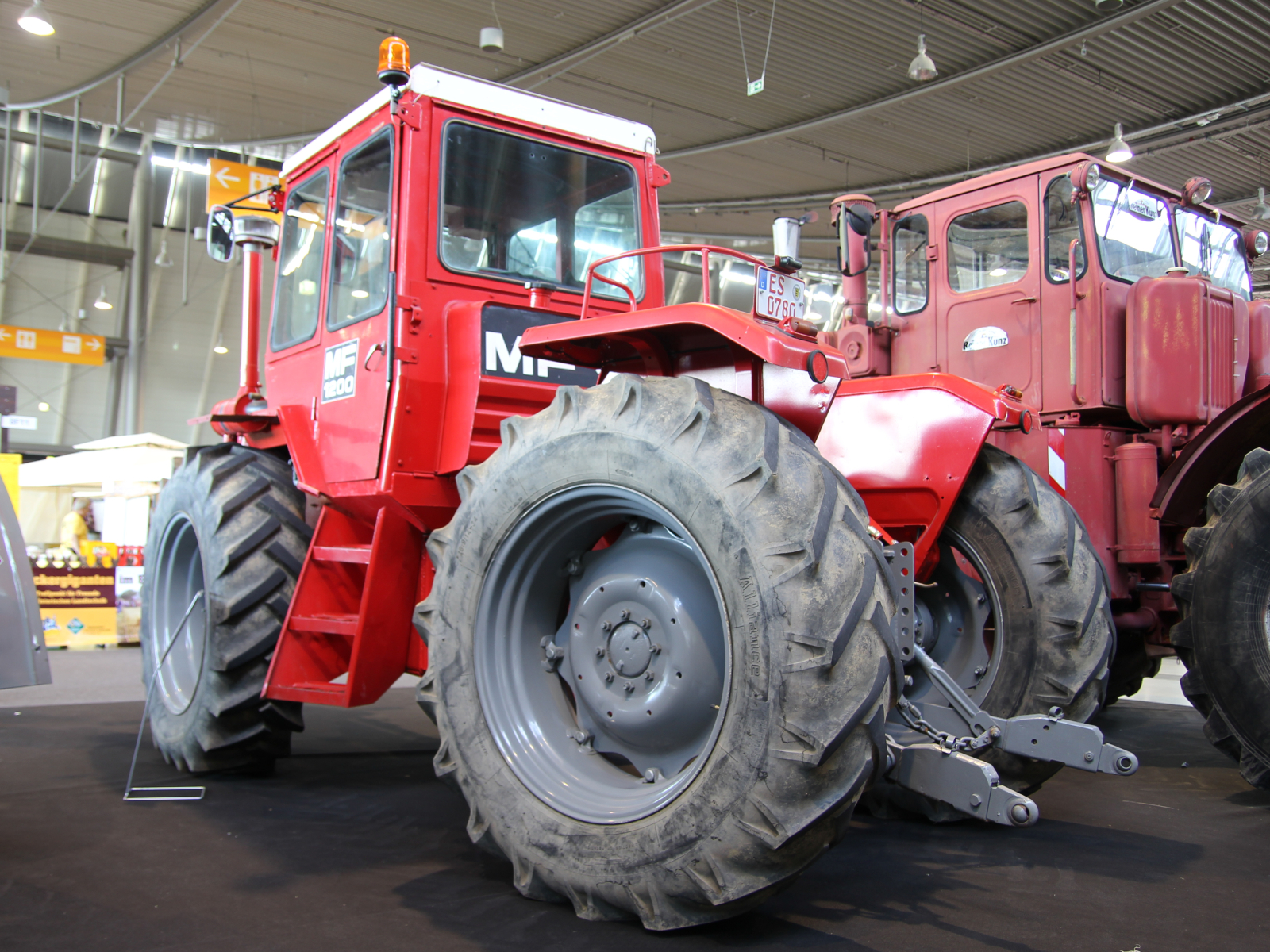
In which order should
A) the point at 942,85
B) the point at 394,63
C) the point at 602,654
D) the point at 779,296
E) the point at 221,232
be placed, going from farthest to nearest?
the point at 942,85
the point at 221,232
the point at 394,63
the point at 779,296
the point at 602,654

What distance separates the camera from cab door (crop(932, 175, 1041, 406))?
5.91 metres

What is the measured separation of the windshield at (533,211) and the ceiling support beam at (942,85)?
8.32 metres

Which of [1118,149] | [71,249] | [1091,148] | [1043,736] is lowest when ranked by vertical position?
[1043,736]

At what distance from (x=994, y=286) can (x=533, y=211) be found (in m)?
3.22

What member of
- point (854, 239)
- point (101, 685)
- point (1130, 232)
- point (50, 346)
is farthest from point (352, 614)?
point (50, 346)

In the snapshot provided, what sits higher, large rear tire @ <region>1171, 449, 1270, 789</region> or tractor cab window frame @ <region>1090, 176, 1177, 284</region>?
tractor cab window frame @ <region>1090, 176, 1177, 284</region>

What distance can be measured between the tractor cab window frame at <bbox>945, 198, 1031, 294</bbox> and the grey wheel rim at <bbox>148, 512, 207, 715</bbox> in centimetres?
478

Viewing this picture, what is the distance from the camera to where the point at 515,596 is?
117 inches

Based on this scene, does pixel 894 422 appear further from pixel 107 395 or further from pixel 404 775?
pixel 107 395

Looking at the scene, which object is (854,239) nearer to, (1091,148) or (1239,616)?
(1239,616)

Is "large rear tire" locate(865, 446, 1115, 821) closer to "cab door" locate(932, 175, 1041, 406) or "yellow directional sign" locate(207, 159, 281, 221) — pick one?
"cab door" locate(932, 175, 1041, 406)

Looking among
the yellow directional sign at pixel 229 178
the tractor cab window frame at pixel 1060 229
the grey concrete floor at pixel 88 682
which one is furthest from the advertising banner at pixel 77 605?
the tractor cab window frame at pixel 1060 229

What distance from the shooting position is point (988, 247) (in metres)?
6.16

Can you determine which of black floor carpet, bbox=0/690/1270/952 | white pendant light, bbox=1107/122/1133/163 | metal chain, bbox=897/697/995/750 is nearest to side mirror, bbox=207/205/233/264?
black floor carpet, bbox=0/690/1270/952
